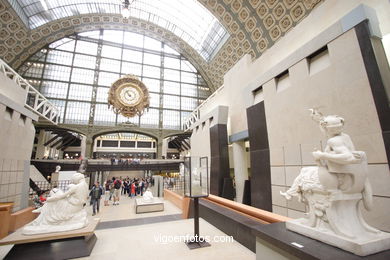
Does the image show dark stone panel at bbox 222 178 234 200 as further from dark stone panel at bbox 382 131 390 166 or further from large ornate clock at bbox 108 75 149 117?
large ornate clock at bbox 108 75 149 117

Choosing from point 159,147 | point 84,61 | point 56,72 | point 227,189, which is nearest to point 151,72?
point 84,61

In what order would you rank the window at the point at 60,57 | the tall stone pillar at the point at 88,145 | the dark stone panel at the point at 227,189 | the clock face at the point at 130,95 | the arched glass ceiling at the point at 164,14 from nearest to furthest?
the dark stone panel at the point at 227,189 < the clock face at the point at 130,95 < the arched glass ceiling at the point at 164,14 < the tall stone pillar at the point at 88,145 < the window at the point at 60,57

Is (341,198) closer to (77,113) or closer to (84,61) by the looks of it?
(77,113)

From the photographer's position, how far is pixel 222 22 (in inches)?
592

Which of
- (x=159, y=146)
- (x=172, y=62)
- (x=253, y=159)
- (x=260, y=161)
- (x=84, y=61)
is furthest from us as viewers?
(x=172, y=62)

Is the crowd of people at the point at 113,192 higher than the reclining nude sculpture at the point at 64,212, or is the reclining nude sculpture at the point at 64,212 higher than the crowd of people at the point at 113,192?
the reclining nude sculpture at the point at 64,212

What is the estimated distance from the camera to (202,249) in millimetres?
3787

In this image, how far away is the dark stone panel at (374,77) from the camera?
336cm

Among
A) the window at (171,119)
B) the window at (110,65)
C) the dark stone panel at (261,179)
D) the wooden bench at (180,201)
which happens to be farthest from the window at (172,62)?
the dark stone panel at (261,179)

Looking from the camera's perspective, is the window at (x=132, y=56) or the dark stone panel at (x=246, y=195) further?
the window at (x=132, y=56)

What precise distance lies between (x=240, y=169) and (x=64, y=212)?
7.92 m

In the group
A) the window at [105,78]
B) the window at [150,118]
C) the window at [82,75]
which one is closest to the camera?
the window at [82,75]

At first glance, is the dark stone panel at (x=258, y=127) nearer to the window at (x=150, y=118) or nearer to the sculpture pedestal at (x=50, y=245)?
the sculpture pedestal at (x=50, y=245)

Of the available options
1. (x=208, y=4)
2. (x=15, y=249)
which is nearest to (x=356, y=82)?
(x=15, y=249)
